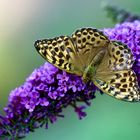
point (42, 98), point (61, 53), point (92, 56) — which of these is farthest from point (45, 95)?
point (92, 56)

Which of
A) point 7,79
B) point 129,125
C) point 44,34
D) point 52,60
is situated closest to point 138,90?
point 52,60

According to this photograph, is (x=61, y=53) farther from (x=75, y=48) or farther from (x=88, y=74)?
(x=88, y=74)

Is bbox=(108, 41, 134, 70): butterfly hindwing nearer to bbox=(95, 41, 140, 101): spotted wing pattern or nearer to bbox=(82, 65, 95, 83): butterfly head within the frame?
bbox=(95, 41, 140, 101): spotted wing pattern

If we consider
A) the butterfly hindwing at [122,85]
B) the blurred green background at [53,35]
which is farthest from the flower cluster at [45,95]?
the blurred green background at [53,35]

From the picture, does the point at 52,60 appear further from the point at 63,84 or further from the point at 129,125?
the point at 129,125

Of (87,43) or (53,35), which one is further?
(53,35)
